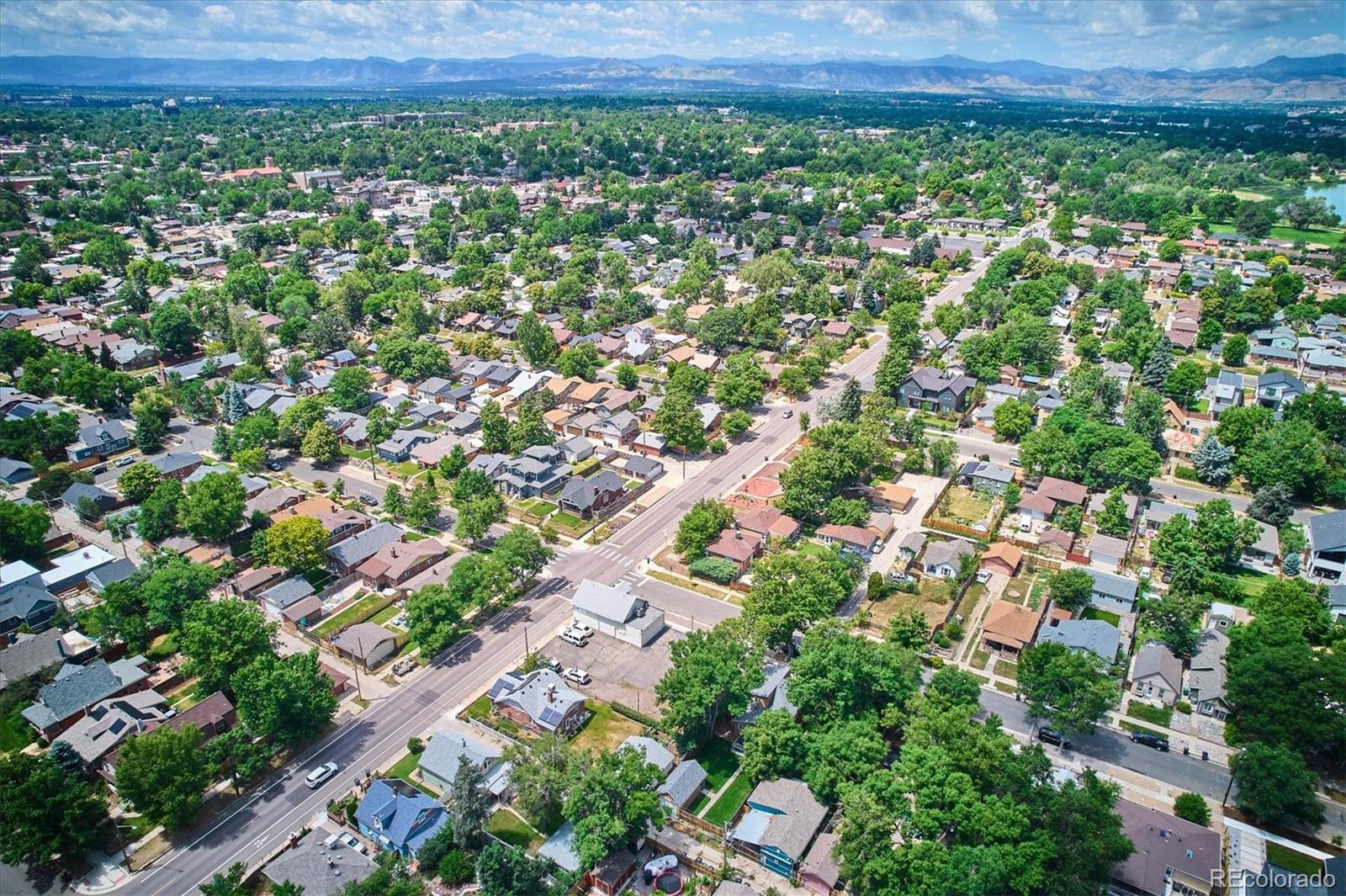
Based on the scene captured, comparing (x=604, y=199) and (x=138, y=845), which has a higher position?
(x=604, y=199)

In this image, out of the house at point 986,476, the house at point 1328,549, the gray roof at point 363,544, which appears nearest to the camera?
the house at point 1328,549

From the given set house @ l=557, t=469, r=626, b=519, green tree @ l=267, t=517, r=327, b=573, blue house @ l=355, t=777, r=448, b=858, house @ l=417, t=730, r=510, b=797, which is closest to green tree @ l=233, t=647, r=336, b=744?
blue house @ l=355, t=777, r=448, b=858

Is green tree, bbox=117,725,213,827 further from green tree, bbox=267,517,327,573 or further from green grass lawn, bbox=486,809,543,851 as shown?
green tree, bbox=267,517,327,573

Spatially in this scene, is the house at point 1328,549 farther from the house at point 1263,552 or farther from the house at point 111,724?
the house at point 111,724

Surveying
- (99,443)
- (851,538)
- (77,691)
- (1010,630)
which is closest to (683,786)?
(1010,630)

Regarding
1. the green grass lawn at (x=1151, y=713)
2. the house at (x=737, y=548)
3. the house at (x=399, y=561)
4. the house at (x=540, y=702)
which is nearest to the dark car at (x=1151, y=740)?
the green grass lawn at (x=1151, y=713)

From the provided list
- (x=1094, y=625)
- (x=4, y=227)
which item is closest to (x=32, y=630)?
(x=1094, y=625)

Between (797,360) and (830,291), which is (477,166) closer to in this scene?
(830,291)
